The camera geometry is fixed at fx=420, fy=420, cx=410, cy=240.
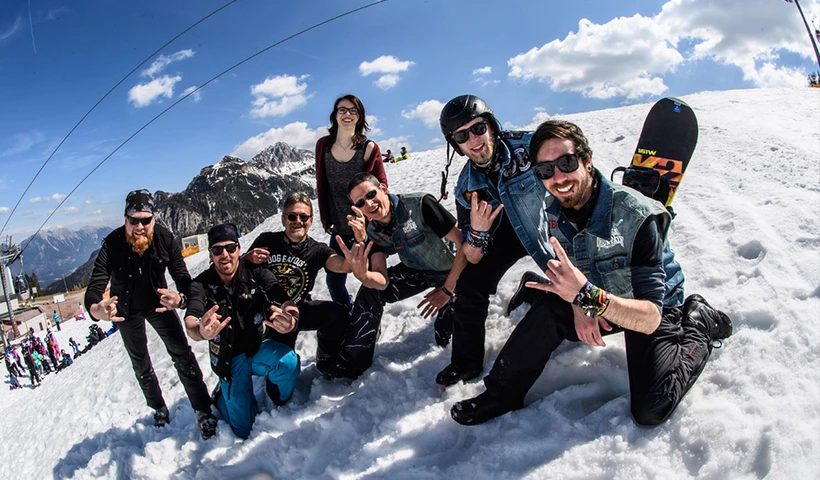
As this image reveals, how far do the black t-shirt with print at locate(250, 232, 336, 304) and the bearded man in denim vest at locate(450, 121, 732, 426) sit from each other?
218 centimetres

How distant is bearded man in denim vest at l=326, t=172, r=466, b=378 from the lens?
14.3ft

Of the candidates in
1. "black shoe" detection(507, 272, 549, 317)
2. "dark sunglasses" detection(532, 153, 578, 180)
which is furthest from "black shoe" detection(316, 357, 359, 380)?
"dark sunglasses" detection(532, 153, 578, 180)

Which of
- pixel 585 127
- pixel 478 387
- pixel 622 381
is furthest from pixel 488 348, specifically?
pixel 585 127

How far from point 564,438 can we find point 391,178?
15874 millimetres

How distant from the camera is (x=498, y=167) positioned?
398 centimetres

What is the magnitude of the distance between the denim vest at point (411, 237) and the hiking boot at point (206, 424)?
8.46 ft

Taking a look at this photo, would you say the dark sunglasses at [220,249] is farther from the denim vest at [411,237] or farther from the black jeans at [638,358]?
the black jeans at [638,358]

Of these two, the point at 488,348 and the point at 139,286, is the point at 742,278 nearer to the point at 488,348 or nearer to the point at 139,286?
the point at 488,348

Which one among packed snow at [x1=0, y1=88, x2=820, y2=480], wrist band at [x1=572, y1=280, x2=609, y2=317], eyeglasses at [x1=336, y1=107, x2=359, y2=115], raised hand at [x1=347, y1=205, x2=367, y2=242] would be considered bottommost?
packed snow at [x1=0, y1=88, x2=820, y2=480]

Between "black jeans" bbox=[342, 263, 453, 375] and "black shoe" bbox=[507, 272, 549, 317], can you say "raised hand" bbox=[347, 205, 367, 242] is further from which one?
"black shoe" bbox=[507, 272, 549, 317]

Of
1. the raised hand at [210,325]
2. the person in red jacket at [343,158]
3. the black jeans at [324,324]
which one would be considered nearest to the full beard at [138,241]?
the raised hand at [210,325]

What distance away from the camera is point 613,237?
117 inches

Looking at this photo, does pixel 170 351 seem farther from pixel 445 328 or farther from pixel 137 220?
pixel 445 328

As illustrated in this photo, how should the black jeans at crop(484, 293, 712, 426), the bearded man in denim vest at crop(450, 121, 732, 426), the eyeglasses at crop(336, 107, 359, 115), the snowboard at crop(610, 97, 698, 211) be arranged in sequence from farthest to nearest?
the snowboard at crop(610, 97, 698, 211), the eyeglasses at crop(336, 107, 359, 115), the black jeans at crop(484, 293, 712, 426), the bearded man in denim vest at crop(450, 121, 732, 426)
